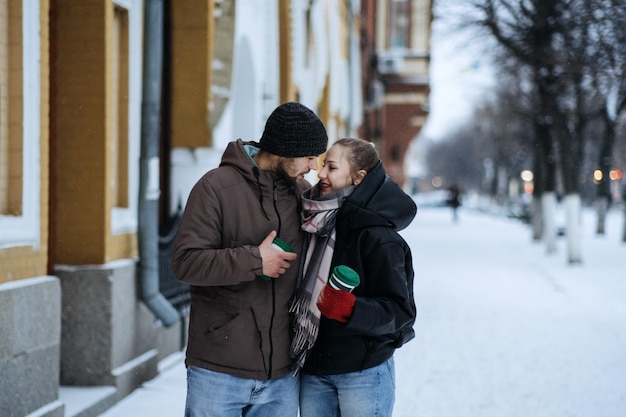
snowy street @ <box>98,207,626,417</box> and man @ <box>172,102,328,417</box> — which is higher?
man @ <box>172,102,328,417</box>

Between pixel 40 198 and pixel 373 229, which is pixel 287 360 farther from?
pixel 40 198

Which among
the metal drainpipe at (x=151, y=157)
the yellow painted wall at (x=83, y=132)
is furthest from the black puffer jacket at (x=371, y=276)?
the metal drainpipe at (x=151, y=157)

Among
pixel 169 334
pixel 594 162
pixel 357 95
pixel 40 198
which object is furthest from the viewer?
pixel 594 162

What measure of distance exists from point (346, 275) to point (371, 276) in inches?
6.7

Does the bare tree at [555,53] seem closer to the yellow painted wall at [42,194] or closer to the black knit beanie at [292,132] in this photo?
the yellow painted wall at [42,194]

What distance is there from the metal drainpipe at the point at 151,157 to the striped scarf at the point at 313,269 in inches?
159

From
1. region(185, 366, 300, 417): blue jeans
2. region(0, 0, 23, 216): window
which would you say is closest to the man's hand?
region(185, 366, 300, 417): blue jeans

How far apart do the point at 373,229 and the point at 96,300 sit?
3.63 metres

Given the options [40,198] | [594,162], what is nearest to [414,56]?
[40,198]

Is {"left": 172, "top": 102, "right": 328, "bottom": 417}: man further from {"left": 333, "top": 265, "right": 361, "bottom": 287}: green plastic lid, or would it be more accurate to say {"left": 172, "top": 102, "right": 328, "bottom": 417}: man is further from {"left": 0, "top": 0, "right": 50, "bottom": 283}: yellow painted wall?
{"left": 0, "top": 0, "right": 50, "bottom": 283}: yellow painted wall

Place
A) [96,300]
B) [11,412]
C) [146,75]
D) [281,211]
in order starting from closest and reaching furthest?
[281,211] < [11,412] < [96,300] < [146,75]

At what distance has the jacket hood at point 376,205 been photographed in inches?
130

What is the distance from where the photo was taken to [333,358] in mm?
3387

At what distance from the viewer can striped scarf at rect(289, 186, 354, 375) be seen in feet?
10.8
